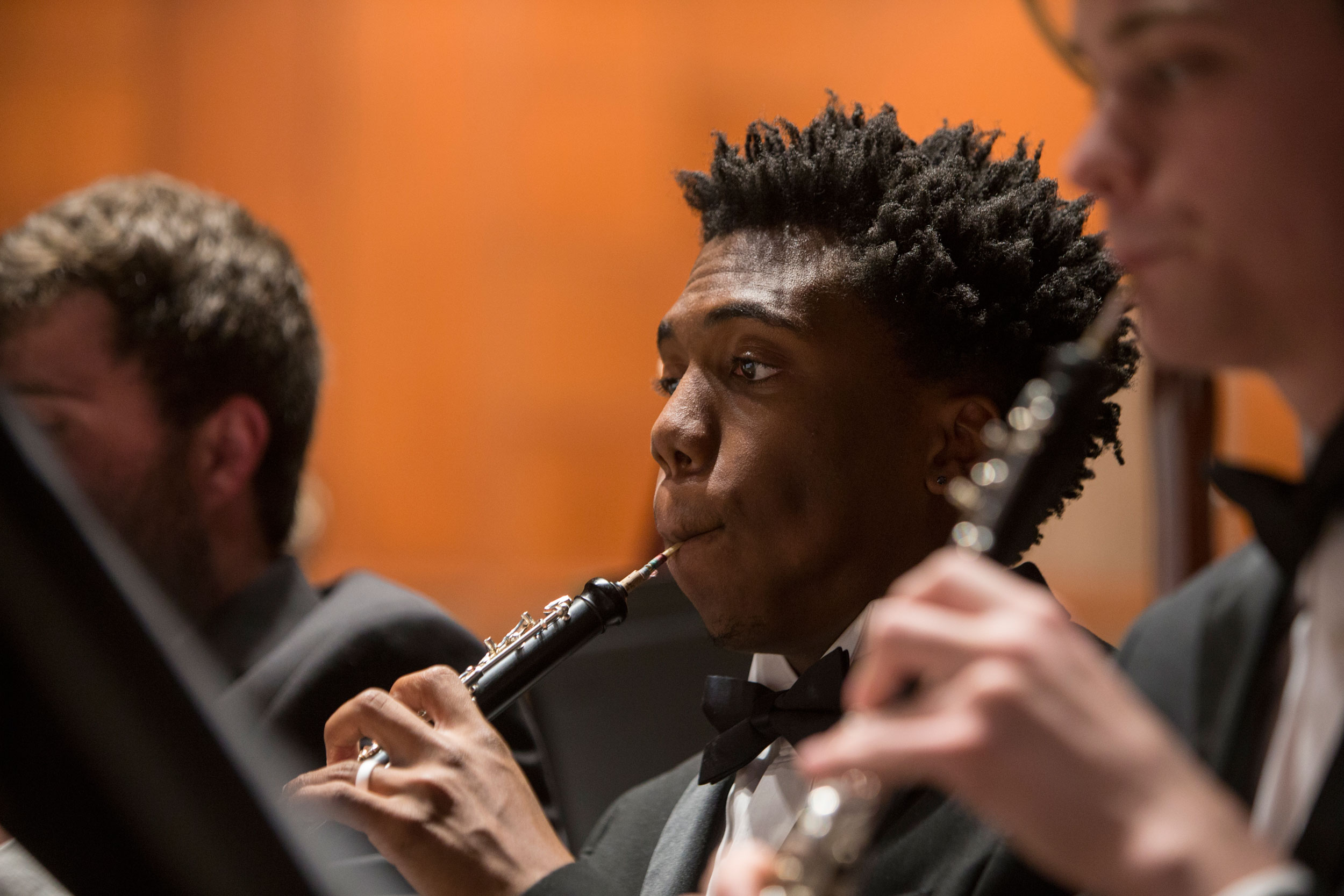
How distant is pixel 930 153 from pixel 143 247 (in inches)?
56.0

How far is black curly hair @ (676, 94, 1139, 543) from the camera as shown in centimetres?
143

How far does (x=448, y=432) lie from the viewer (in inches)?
175

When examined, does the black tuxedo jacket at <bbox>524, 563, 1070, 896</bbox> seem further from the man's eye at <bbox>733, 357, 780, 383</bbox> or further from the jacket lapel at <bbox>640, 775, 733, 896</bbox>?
the man's eye at <bbox>733, 357, 780, 383</bbox>

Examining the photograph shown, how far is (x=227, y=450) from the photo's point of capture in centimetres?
234

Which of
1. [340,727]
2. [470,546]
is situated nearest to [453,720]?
[340,727]

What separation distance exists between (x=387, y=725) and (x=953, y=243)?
784mm

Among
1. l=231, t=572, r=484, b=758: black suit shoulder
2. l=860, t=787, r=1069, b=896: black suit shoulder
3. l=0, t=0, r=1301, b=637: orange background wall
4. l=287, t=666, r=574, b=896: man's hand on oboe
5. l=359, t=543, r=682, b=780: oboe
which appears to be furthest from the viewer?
l=0, t=0, r=1301, b=637: orange background wall

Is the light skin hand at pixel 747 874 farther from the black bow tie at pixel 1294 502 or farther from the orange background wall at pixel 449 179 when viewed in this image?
the orange background wall at pixel 449 179

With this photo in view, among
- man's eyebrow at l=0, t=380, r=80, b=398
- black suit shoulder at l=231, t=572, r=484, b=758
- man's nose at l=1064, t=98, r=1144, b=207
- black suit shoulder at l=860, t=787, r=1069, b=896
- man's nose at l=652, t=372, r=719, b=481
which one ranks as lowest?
black suit shoulder at l=860, t=787, r=1069, b=896

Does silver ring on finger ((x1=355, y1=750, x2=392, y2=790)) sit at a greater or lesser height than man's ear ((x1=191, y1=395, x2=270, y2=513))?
lesser

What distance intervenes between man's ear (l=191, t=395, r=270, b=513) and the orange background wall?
206 centimetres

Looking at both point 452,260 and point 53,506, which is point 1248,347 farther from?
point 452,260

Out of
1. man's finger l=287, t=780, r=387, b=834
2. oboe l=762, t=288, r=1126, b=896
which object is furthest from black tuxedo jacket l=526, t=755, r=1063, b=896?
oboe l=762, t=288, r=1126, b=896

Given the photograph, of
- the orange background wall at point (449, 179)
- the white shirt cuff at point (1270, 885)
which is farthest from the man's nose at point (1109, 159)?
the orange background wall at point (449, 179)
